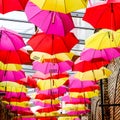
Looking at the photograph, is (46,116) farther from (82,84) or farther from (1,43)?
(1,43)

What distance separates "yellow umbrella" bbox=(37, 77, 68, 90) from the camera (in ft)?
31.7

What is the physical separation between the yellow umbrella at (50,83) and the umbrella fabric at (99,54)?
8.69ft

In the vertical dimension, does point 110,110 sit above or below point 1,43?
below

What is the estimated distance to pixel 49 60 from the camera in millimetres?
8070

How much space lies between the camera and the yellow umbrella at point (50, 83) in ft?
31.7

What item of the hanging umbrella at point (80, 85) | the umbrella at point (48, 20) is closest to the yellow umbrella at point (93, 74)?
the hanging umbrella at point (80, 85)

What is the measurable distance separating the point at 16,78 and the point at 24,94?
2.70 m

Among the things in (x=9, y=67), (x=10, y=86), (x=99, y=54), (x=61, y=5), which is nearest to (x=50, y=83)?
(x=10, y=86)

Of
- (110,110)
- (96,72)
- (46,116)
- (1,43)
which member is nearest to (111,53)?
(96,72)

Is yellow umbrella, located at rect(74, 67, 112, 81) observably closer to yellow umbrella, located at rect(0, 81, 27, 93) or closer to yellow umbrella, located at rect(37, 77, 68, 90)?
yellow umbrella, located at rect(37, 77, 68, 90)

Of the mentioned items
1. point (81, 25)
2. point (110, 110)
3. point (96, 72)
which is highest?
point (81, 25)

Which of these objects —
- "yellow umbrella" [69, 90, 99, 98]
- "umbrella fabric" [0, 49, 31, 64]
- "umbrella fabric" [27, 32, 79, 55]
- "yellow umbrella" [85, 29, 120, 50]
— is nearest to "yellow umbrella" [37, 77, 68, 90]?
"yellow umbrella" [69, 90, 99, 98]

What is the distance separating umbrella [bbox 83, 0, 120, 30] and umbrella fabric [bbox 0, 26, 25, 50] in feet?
6.19

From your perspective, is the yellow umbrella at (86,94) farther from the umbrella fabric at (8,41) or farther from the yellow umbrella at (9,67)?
the umbrella fabric at (8,41)
